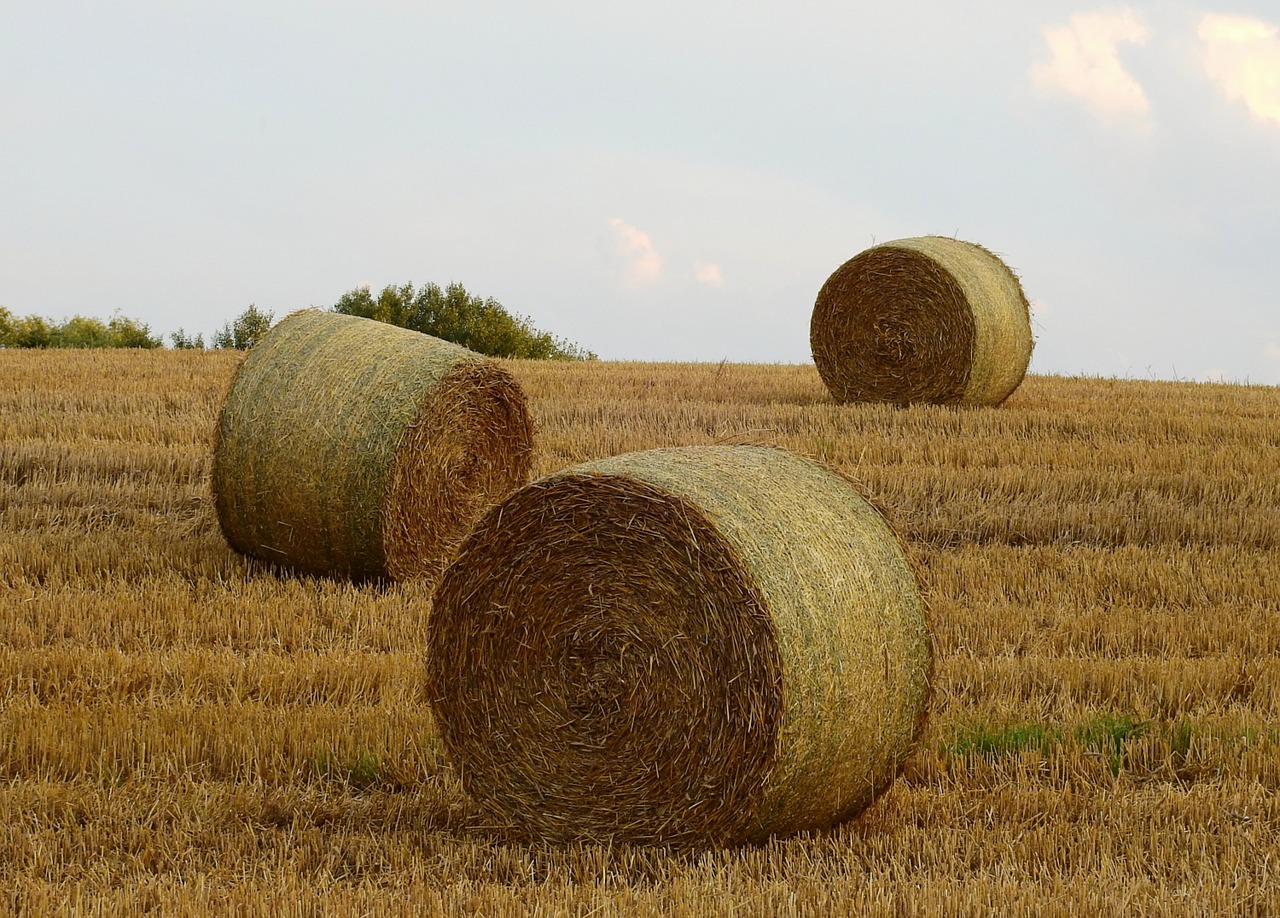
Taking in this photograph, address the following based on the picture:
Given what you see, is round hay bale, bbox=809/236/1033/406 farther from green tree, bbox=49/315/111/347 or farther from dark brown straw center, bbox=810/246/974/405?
green tree, bbox=49/315/111/347

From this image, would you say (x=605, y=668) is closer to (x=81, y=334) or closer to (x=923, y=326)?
(x=923, y=326)

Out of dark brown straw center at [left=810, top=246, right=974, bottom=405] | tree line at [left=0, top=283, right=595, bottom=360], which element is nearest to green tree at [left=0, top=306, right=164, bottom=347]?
tree line at [left=0, top=283, right=595, bottom=360]

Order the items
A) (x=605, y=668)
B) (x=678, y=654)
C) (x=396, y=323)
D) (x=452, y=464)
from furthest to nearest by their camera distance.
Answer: (x=396, y=323) → (x=452, y=464) → (x=605, y=668) → (x=678, y=654)

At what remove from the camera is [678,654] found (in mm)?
5035

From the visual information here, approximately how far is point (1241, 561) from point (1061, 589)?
65.4 inches

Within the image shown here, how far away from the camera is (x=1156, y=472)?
1232cm

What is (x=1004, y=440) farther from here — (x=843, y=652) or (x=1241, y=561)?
(x=843, y=652)

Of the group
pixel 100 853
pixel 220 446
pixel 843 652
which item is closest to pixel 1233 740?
pixel 843 652

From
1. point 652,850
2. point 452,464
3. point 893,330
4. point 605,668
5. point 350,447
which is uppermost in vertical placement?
point 893,330

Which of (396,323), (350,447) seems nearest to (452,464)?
(350,447)

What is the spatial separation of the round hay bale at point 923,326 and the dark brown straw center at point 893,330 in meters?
0.01

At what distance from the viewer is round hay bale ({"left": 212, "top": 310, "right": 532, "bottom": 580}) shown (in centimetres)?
864

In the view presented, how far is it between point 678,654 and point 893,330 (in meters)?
11.1

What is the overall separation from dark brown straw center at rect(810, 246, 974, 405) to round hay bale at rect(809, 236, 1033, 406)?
1 centimetres
